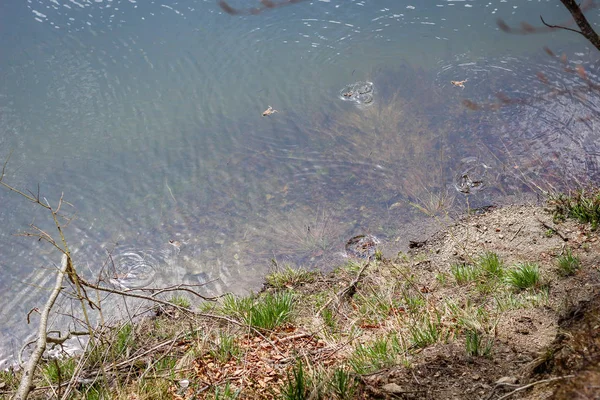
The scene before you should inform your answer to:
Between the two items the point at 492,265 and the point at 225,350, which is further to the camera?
the point at 492,265

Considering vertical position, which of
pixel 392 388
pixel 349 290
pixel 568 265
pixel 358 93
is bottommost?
pixel 349 290

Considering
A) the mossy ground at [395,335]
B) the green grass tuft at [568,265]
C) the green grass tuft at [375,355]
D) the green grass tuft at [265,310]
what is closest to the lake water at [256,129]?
the mossy ground at [395,335]

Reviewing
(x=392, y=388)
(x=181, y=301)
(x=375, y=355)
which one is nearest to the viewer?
(x=392, y=388)

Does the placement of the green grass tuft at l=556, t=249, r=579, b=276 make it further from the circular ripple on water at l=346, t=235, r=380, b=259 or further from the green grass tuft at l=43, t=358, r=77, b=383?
the green grass tuft at l=43, t=358, r=77, b=383

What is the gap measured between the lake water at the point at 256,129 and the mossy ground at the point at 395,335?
33.9 inches

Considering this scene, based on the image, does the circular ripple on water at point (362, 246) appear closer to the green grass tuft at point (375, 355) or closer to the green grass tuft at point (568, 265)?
the green grass tuft at point (568, 265)

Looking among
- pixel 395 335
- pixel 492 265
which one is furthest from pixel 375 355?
pixel 492 265

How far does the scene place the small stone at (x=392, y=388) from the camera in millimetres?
3291

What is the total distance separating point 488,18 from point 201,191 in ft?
19.7

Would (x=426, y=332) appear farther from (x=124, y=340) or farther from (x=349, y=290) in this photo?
(x=124, y=340)

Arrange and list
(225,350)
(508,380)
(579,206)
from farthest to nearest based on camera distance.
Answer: (579,206) → (225,350) → (508,380)

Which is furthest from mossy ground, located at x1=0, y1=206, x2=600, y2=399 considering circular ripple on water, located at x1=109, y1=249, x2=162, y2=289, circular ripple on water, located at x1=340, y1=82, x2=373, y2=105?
circular ripple on water, located at x1=340, y1=82, x2=373, y2=105

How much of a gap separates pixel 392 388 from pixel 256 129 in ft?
17.8

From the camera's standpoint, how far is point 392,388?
10.9 feet
